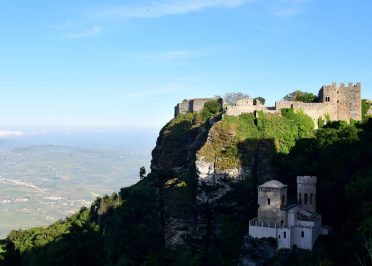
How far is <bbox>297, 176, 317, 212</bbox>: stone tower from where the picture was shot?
59.3 meters

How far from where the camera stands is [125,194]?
96.9 meters

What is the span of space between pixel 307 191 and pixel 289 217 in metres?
4.04

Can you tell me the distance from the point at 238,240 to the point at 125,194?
3583cm

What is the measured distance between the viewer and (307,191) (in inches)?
2336

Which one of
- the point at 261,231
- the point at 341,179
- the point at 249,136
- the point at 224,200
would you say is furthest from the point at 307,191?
the point at 249,136

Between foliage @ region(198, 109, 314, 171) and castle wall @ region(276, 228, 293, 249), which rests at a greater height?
foliage @ region(198, 109, 314, 171)

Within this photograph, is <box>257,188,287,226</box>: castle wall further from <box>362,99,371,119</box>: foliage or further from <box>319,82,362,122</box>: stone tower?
<box>362,99,371,119</box>: foliage

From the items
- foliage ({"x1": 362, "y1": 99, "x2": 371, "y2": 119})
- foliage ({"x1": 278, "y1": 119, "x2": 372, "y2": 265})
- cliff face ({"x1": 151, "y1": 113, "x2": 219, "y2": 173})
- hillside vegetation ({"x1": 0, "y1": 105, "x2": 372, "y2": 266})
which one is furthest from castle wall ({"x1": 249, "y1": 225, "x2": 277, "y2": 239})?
foliage ({"x1": 362, "y1": 99, "x2": 371, "y2": 119})

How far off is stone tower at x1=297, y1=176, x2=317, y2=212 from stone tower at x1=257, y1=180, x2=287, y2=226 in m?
1.72

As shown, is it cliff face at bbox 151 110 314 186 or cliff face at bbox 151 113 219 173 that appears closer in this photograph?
cliff face at bbox 151 110 314 186

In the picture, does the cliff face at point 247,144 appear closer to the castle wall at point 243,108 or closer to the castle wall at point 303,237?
the castle wall at point 243,108

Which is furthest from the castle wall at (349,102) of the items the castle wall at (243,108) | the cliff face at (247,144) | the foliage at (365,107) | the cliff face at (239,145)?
the castle wall at (243,108)

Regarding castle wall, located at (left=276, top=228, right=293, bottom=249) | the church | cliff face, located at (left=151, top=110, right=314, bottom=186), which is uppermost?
cliff face, located at (left=151, top=110, right=314, bottom=186)

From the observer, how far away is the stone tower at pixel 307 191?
59281mm
